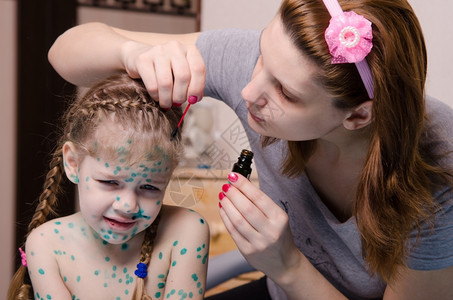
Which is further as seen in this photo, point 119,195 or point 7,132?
point 7,132

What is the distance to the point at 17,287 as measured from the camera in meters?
1.01

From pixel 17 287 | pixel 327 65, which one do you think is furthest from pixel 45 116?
pixel 327 65

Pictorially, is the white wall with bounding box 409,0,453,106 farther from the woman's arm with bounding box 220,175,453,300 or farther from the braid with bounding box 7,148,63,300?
the braid with bounding box 7,148,63,300

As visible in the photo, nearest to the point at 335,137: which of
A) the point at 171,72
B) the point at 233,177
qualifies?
the point at 233,177

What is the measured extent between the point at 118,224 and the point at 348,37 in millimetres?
452

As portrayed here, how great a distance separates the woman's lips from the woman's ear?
0.38 metres

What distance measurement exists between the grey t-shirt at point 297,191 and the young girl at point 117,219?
220 millimetres

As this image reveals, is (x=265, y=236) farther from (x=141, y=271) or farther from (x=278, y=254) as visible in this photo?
(x=141, y=271)

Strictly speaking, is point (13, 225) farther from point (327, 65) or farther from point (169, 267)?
point (327, 65)

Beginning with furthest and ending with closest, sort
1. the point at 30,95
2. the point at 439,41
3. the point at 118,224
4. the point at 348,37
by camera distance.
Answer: the point at 30,95 < the point at 439,41 < the point at 118,224 < the point at 348,37

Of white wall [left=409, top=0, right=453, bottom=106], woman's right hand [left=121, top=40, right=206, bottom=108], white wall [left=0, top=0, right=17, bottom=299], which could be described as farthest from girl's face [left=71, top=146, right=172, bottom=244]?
white wall [left=0, top=0, right=17, bottom=299]

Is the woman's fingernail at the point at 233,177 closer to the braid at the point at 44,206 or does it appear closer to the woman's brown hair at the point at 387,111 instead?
the woman's brown hair at the point at 387,111

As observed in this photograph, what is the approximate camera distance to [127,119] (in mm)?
910

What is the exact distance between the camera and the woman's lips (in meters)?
0.90
